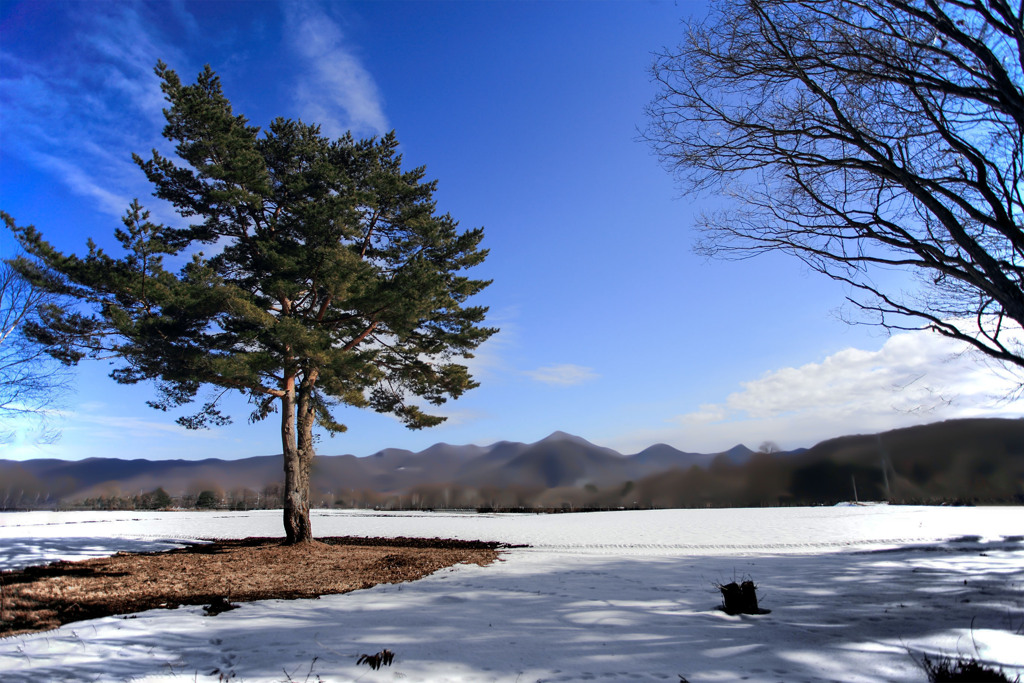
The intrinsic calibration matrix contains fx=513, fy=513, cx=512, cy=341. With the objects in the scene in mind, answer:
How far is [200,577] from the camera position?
30.6 feet

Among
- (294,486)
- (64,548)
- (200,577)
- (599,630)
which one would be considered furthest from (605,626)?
(64,548)

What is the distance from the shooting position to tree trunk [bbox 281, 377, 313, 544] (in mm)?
12812

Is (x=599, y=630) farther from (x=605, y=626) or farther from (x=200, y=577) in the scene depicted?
(x=200, y=577)

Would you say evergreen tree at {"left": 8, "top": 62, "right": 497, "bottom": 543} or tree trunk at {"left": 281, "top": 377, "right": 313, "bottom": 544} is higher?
evergreen tree at {"left": 8, "top": 62, "right": 497, "bottom": 543}

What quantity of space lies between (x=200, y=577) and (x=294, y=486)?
11.8ft

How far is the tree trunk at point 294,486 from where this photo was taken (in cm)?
1281

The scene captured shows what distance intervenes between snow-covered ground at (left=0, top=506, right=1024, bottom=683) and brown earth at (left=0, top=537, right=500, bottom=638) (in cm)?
88

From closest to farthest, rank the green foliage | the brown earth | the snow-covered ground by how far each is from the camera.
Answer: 1. the snow-covered ground
2. the brown earth
3. the green foliage

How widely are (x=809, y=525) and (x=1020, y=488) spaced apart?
11524 mm

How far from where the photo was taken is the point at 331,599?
6941mm

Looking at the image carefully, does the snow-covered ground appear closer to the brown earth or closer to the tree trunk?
the brown earth

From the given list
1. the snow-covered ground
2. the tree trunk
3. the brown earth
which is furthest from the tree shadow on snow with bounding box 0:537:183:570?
the tree trunk

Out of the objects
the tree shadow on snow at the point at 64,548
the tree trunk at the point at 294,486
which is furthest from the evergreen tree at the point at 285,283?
the tree shadow on snow at the point at 64,548

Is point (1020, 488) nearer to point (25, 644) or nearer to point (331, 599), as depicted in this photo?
point (331, 599)
